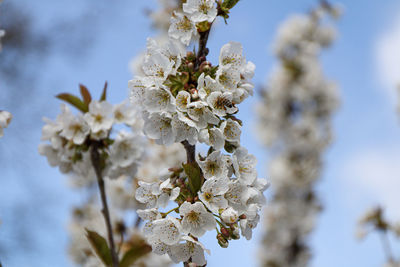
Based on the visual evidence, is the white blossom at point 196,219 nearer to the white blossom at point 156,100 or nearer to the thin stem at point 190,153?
the thin stem at point 190,153

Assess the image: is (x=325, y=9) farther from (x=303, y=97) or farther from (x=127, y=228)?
(x=127, y=228)

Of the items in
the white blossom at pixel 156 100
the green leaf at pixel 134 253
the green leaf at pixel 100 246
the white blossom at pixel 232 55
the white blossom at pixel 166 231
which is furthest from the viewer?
the green leaf at pixel 134 253

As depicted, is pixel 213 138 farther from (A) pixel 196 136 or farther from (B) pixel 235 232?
(B) pixel 235 232

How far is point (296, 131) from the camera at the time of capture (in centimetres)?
838

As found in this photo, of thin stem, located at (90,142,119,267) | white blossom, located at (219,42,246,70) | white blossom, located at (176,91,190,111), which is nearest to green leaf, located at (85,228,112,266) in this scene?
thin stem, located at (90,142,119,267)

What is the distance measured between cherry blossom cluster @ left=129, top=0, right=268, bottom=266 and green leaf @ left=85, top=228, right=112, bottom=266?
34 centimetres

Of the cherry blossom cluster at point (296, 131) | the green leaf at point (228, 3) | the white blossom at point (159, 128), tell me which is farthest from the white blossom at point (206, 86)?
the cherry blossom cluster at point (296, 131)

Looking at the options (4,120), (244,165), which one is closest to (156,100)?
(244,165)

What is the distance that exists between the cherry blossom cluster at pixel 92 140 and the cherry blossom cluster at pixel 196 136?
0.51m

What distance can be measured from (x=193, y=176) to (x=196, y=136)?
0.11 m

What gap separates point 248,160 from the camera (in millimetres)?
1154

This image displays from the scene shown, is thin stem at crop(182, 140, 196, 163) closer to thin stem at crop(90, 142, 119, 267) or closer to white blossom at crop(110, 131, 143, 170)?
thin stem at crop(90, 142, 119, 267)

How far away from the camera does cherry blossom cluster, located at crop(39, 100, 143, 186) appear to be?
166 cm

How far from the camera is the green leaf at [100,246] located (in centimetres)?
137
